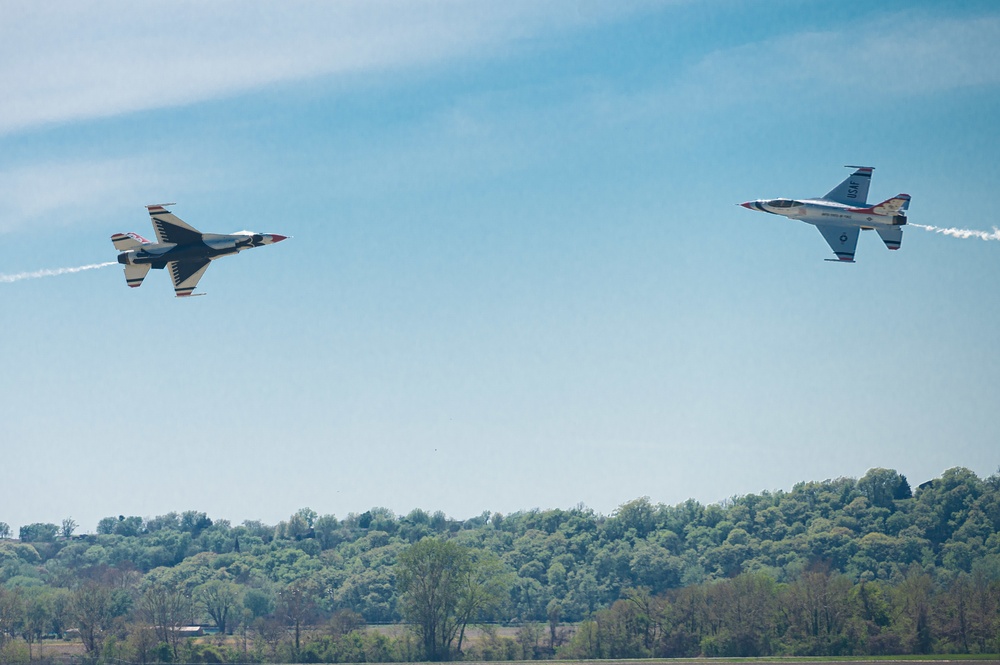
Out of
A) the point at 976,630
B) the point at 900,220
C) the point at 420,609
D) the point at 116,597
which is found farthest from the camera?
the point at 116,597

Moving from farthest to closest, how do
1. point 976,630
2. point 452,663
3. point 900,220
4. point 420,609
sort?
1. point 420,609
2. point 452,663
3. point 976,630
4. point 900,220

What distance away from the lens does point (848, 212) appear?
378 feet

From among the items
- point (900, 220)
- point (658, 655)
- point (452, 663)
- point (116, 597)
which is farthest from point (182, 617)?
point (900, 220)

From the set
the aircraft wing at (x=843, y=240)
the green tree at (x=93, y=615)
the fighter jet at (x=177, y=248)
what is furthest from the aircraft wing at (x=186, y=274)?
the green tree at (x=93, y=615)

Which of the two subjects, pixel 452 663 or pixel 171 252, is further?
pixel 452 663

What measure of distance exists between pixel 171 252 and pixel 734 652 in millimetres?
88601

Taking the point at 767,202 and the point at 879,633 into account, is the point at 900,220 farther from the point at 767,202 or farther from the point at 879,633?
the point at 879,633

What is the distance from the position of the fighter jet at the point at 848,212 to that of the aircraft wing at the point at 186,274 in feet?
170

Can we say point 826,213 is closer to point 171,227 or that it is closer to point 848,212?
point 848,212

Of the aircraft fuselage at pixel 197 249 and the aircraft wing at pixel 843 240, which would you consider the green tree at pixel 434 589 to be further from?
the aircraft wing at pixel 843 240

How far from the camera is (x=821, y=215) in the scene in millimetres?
116500

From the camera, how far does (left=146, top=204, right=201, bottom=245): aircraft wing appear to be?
113562mm

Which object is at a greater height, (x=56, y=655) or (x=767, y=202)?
(x=767, y=202)

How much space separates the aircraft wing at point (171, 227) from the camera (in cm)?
11356
